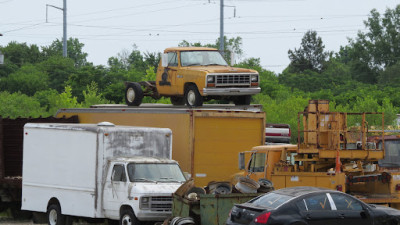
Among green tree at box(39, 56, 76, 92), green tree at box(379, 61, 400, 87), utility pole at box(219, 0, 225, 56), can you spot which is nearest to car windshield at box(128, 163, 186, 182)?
utility pole at box(219, 0, 225, 56)

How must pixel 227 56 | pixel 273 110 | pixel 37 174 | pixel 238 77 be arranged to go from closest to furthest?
pixel 37 174 < pixel 238 77 < pixel 227 56 < pixel 273 110

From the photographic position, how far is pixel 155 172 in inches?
774

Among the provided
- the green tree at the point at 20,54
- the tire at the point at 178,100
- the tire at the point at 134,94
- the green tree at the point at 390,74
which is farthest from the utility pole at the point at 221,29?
the green tree at the point at 20,54

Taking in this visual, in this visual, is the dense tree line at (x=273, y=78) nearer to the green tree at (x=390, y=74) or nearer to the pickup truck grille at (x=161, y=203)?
the green tree at (x=390, y=74)

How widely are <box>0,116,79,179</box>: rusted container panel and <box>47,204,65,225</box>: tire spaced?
289 cm

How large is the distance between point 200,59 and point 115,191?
26.9 feet

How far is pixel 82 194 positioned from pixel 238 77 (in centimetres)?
738

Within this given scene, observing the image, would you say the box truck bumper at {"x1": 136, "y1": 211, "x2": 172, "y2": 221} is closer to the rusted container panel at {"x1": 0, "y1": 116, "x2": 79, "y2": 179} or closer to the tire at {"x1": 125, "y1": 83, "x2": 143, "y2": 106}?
the rusted container panel at {"x1": 0, "y1": 116, "x2": 79, "y2": 179}

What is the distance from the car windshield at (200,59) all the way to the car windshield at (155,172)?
22.1 feet

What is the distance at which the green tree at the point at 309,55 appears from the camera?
124250 millimetres

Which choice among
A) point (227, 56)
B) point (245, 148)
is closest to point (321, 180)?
point (245, 148)

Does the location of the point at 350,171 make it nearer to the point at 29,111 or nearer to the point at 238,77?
the point at 238,77

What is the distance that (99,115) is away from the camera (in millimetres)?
25484

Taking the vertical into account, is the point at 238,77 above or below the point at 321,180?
above
